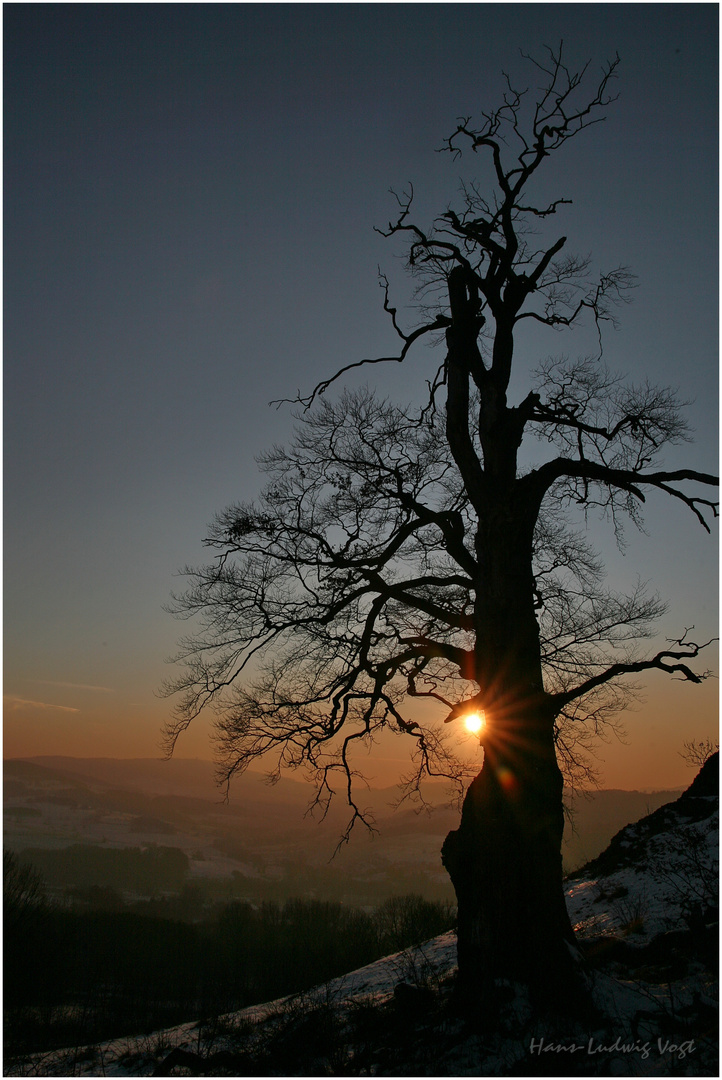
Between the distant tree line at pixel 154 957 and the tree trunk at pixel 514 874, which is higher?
the tree trunk at pixel 514 874

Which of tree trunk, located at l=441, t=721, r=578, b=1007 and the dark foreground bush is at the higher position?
tree trunk, located at l=441, t=721, r=578, b=1007

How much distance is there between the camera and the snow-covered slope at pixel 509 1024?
512 cm

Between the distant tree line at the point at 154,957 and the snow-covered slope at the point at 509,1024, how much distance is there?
2246 mm

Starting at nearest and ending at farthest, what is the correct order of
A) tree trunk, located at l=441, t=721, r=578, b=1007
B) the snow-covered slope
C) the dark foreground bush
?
the snow-covered slope → tree trunk, located at l=441, t=721, r=578, b=1007 → the dark foreground bush

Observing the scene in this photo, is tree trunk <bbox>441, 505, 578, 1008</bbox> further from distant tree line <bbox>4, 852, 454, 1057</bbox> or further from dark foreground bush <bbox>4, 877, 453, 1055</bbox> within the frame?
dark foreground bush <bbox>4, 877, 453, 1055</bbox>

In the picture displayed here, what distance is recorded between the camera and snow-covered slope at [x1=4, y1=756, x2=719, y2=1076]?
5.12m

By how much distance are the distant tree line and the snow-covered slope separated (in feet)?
7.37

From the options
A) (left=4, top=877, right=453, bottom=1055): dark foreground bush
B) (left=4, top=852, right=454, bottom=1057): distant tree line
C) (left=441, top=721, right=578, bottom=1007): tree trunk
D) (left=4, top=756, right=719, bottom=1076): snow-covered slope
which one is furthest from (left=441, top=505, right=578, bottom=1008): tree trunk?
(left=4, top=877, right=453, bottom=1055): dark foreground bush

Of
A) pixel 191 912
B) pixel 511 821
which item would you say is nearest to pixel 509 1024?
pixel 511 821

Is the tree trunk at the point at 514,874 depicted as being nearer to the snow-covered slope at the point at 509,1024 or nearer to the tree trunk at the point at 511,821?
the tree trunk at the point at 511,821

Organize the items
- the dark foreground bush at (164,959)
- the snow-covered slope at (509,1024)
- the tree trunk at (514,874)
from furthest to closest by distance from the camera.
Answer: the dark foreground bush at (164,959)
the tree trunk at (514,874)
the snow-covered slope at (509,1024)

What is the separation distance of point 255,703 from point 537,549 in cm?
516

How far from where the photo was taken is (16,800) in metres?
196

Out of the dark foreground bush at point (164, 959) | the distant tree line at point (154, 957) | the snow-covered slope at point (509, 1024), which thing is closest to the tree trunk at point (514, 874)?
the snow-covered slope at point (509, 1024)
